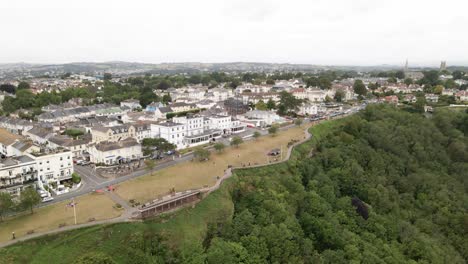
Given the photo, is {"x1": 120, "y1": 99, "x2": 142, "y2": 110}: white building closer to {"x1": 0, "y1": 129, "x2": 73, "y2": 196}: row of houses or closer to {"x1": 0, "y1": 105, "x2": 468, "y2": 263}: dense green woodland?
{"x1": 0, "y1": 129, "x2": 73, "y2": 196}: row of houses

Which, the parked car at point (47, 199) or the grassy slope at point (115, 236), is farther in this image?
the parked car at point (47, 199)

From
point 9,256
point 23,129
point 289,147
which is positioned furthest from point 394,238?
point 23,129

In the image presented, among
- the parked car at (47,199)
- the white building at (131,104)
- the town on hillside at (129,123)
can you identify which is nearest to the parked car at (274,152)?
the town on hillside at (129,123)

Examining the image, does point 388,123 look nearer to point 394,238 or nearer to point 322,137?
point 322,137

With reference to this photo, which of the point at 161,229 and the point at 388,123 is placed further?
the point at 388,123

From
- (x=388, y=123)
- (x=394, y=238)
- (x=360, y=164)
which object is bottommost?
(x=394, y=238)

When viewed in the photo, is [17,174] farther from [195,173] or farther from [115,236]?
[195,173]

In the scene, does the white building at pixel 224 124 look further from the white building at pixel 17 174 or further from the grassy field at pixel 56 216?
the grassy field at pixel 56 216
